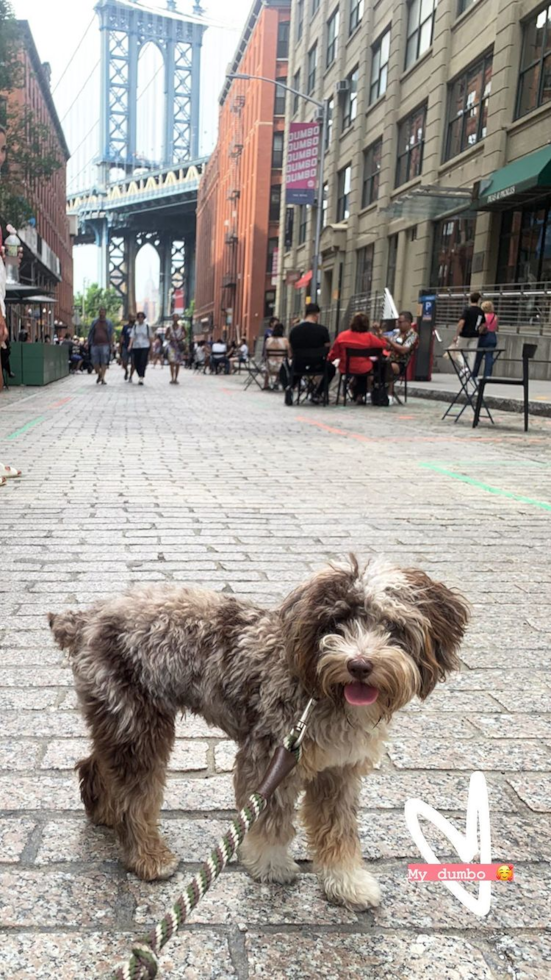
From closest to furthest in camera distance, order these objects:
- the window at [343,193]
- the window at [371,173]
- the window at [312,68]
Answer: the window at [371,173] → the window at [343,193] → the window at [312,68]

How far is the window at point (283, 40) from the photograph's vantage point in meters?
60.8

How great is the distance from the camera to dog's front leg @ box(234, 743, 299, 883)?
189 cm

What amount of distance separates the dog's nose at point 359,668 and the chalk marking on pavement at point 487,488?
5.62 metres

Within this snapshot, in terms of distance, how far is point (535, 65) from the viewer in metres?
21.8

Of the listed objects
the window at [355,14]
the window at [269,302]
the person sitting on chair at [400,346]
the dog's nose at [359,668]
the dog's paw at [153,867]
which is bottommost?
the dog's paw at [153,867]

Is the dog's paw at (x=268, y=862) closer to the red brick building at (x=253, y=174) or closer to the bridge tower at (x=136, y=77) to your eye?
the red brick building at (x=253, y=174)

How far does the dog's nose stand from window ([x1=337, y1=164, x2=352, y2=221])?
4045cm

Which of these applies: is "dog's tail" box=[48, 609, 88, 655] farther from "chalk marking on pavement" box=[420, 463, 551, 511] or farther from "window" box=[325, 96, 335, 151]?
"window" box=[325, 96, 335, 151]

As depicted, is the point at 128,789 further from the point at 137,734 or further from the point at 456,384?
the point at 456,384

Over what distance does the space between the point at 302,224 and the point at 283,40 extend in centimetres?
2271

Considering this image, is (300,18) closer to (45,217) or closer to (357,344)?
(45,217)

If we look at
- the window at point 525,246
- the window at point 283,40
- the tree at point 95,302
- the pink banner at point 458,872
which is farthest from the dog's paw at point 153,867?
the tree at point 95,302

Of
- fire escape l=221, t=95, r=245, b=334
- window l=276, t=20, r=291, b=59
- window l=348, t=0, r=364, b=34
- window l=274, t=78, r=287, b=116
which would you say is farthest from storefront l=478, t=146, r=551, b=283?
fire escape l=221, t=95, r=245, b=334

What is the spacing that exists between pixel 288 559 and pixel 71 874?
3103 millimetres
